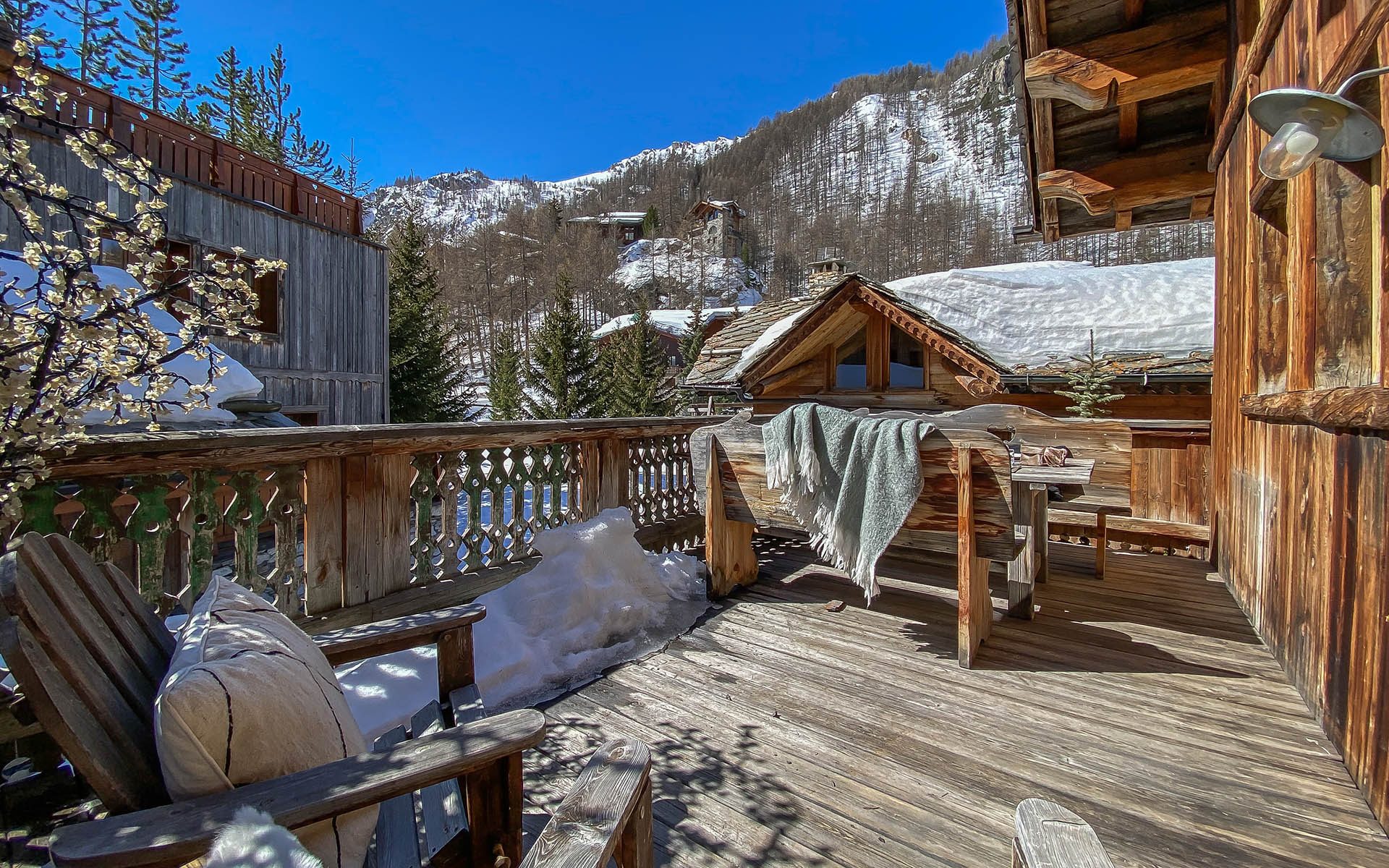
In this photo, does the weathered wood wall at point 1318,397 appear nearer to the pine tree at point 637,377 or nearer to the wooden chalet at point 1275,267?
the wooden chalet at point 1275,267

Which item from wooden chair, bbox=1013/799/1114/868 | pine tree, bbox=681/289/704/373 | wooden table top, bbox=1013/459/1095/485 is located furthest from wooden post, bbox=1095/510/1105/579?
pine tree, bbox=681/289/704/373

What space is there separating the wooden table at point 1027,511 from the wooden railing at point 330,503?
9.04ft

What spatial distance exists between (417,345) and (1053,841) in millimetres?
18087

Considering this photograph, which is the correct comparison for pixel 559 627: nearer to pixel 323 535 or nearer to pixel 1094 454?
pixel 323 535

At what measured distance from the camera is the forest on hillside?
39250mm

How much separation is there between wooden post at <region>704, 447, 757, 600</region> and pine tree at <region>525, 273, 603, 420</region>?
17492 mm

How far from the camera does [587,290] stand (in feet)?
152

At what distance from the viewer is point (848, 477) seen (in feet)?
10.4

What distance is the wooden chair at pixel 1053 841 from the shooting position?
84 cm

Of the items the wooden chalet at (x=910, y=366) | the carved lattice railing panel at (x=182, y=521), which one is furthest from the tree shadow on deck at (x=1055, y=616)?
the wooden chalet at (x=910, y=366)

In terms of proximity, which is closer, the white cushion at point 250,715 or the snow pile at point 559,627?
the white cushion at point 250,715

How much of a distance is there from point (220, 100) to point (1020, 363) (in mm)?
27568


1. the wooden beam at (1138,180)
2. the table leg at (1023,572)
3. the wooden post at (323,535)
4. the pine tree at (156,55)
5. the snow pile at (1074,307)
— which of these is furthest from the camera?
the pine tree at (156,55)

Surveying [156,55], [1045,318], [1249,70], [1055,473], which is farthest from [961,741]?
[156,55]
